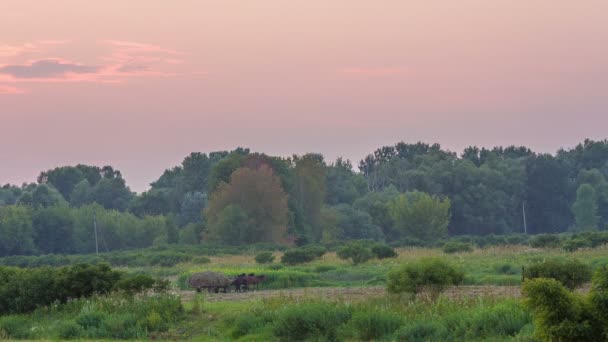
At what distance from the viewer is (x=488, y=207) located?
138 meters

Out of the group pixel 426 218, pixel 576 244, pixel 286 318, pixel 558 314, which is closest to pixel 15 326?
pixel 286 318

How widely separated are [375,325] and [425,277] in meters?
5.32

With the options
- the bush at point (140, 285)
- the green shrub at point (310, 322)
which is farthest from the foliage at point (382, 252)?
the green shrub at point (310, 322)

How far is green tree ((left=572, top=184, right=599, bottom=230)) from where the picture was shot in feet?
436

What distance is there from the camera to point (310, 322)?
78.1ft

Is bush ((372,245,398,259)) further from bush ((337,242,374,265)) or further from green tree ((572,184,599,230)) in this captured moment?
green tree ((572,184,599,230))

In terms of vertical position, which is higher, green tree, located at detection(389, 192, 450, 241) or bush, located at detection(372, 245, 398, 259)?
green tree, located at detection(389, 192, 450, 241)

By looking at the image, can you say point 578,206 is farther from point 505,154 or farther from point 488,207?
point 505,154

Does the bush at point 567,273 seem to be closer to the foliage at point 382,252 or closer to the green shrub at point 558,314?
the green shrub at point 558,314

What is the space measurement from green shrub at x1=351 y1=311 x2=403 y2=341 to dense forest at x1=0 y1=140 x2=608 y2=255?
244 ft

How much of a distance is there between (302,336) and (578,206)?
116410mm

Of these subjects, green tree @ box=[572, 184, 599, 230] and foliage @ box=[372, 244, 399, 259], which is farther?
green tree @ box=[572, 184, 599, 230]

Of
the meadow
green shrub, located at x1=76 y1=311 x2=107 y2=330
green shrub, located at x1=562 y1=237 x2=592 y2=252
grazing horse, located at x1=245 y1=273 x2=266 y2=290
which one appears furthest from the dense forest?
green shrub, located at x1=76 y1=311 x2=107 y2=330

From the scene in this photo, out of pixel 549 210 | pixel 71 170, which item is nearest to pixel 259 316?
pixel 549 210
